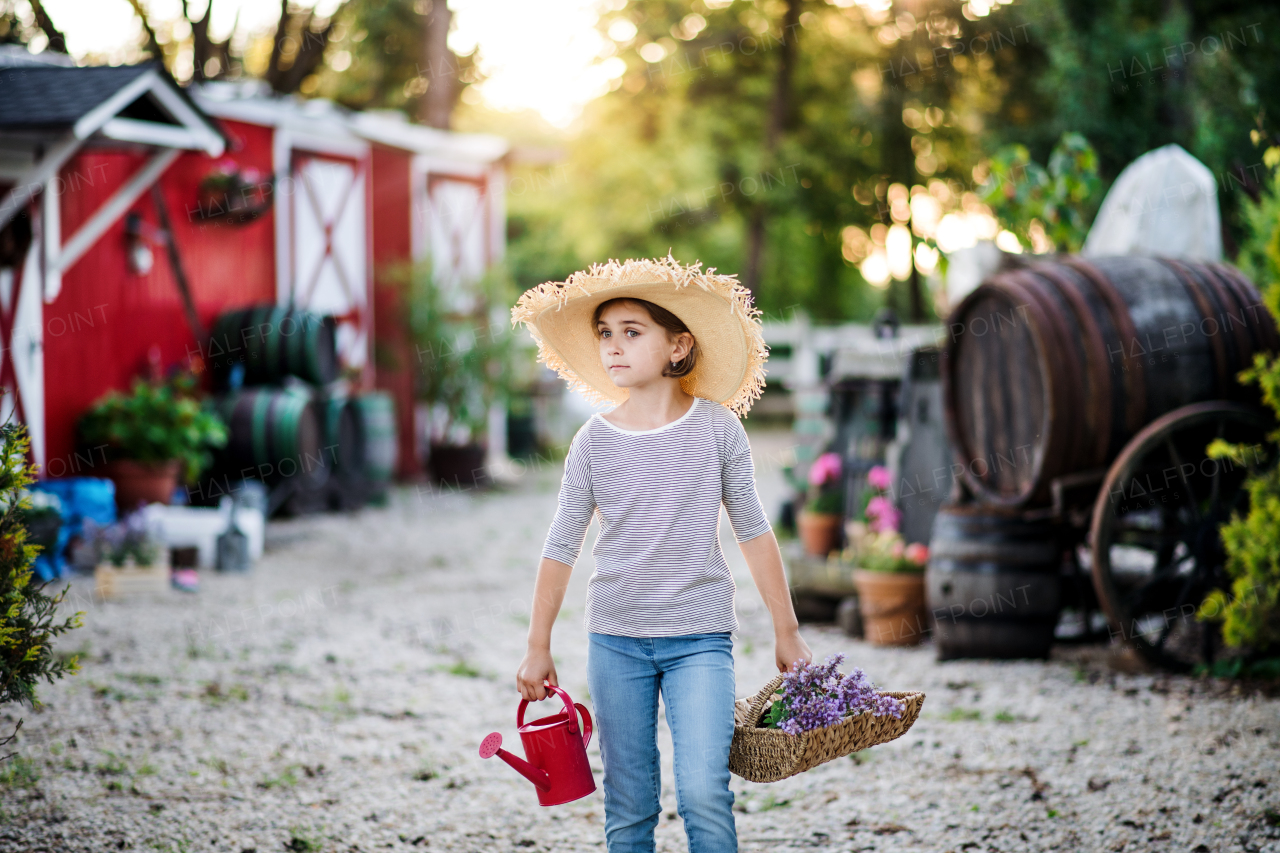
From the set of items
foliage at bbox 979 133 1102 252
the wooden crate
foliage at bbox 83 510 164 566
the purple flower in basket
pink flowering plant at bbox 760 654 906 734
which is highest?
foliage at bbox 979 133 1102 252

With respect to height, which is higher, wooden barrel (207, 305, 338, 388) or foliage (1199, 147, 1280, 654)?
wooden barrel (207, 305, 338, 388)

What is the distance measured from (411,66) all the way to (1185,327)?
620 inches

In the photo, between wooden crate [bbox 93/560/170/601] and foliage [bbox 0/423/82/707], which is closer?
foliage [bbox 0/423/82/707]

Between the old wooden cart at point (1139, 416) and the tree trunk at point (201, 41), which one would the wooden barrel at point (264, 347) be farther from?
the old wooden cart at point (1139, 416)

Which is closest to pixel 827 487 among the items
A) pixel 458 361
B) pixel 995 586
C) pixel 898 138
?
pixel 995 586

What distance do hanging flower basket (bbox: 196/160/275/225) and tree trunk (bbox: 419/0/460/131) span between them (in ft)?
13.3

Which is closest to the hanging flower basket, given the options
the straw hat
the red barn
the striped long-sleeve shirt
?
the red barn

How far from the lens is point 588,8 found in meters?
21.5

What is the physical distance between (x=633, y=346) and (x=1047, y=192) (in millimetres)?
5208

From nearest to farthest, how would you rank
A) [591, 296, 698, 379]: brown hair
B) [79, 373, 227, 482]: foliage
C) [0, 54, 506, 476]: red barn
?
1. [591, 296, 698, 379]: brown hair
2. [0, 54, 506, 476]: red barn
3. [79, 373, 227, 482]: foliage

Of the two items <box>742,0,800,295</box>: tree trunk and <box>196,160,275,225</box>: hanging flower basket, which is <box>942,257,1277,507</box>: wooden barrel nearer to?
<box>196,160,275,225</box>: hanging flower basket

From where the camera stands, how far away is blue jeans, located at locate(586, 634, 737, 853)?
7.69 ft

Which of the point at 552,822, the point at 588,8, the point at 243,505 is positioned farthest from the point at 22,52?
the point at 588,8

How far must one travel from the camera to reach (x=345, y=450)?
1046 centimetres
